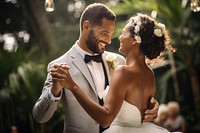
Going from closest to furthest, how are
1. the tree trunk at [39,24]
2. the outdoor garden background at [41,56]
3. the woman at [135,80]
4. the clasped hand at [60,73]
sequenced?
the clasped hand at [60,73] < the woman at [135,80] < the outdoor garden background at [41,56] < the tree trunk at [39,24]

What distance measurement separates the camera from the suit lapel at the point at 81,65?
2.67 metres

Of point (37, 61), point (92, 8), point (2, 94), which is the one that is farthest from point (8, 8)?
point (92, 8)

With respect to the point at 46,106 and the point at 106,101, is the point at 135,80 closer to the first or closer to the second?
the point at 106,101

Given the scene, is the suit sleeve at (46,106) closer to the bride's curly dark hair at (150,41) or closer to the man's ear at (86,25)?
the man's ear at (86,25)

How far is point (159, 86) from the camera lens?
7.18 m

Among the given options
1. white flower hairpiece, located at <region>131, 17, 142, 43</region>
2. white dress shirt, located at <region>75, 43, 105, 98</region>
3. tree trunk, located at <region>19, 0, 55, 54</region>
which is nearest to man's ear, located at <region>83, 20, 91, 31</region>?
white dress shirt, located at <region>75, 43, 105, 98</region>

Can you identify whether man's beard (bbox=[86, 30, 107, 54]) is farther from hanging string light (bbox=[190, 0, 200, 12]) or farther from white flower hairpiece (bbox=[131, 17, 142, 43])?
hanging string light (bbox=[190, 0, 200, 12])

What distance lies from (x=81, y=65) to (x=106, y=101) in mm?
378

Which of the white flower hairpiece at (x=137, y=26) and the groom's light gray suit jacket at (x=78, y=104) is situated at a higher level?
the white flower hairpiece at (x=137, y=26)

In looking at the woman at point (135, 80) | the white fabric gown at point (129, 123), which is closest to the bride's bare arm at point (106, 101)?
the woman at point (135, 80)

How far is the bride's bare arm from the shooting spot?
233 cm

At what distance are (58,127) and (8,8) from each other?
291cm

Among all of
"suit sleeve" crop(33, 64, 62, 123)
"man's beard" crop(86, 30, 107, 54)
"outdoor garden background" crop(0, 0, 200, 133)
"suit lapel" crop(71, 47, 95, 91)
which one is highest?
"man's beard" crop(86, 30, 107, 54)

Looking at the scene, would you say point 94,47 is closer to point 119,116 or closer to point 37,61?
point 119,116
